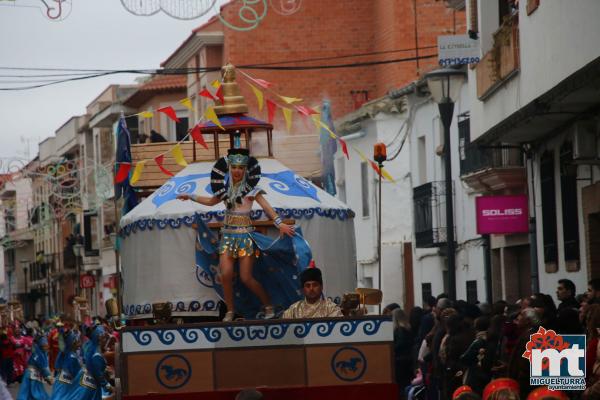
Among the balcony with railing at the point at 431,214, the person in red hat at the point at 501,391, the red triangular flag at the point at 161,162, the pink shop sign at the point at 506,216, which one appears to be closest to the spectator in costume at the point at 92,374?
the red triangular flag at the point at 161,162

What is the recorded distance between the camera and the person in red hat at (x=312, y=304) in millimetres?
12984

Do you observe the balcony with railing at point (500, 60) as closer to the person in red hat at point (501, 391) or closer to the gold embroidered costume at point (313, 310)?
the gold embroidered costume at point (313, 310)

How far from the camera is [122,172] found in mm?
18906

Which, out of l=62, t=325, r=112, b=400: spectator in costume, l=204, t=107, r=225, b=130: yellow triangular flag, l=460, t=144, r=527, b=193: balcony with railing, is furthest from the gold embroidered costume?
l=460, t=144, r=527, b=193: balcony with railing

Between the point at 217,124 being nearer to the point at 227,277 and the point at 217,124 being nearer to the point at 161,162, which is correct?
the point at 227,277

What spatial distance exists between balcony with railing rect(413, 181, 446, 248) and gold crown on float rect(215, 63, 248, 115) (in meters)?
17.5

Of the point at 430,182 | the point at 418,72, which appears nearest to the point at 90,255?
the point at 418,72

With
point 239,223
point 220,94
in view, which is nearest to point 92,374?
point 220,94

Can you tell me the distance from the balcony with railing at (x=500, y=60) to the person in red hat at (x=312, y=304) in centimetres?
912

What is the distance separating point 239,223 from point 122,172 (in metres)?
5.76

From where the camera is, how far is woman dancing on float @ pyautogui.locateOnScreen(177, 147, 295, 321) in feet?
43.8

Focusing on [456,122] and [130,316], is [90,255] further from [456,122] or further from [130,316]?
[130,316]

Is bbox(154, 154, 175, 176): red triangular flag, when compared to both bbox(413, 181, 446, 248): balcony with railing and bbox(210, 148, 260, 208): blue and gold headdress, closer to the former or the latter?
bbox(210, 148, 260, 208): blue and gold headdress

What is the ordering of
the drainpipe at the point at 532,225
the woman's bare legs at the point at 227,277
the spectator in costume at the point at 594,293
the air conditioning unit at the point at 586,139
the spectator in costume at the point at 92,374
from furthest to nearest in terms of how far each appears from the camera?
the drainpipe at the point at 532,225, the air conditioning unit at the point at 586,139, the spectator in costume at the point at 92,374, the spectator in costume at the point at 594,293, the woman's bare legs at the point at 227,277
